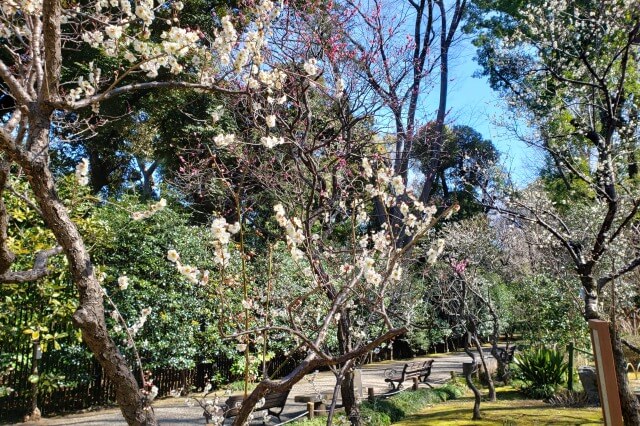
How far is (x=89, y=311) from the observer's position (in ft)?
6.47

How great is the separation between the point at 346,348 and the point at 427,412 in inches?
190

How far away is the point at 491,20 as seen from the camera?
14.5m

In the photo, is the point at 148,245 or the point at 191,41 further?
the point at 148,245

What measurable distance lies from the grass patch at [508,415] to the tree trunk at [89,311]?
21.1 ft

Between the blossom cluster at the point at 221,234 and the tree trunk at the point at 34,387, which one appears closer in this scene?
the blossom cluster at the point at 221,234

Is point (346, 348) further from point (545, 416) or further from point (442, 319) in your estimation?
point (442, 319)

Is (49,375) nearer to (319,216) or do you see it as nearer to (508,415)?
(319,216)

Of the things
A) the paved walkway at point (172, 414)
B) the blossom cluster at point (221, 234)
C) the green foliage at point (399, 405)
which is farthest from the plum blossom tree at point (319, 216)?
the paved walkway at point (172, 414)

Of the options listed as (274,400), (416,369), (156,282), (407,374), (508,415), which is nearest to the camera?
(274,400)

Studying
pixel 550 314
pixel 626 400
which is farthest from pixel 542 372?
pixel 626 400

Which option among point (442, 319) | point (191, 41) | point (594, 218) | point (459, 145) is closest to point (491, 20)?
point (459, 145)

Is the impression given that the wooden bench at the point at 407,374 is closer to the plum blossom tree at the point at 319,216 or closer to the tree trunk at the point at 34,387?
the plum blossom tree at the point at 319,216

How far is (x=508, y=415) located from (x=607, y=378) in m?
6.07

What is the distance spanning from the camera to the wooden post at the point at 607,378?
2537mm
